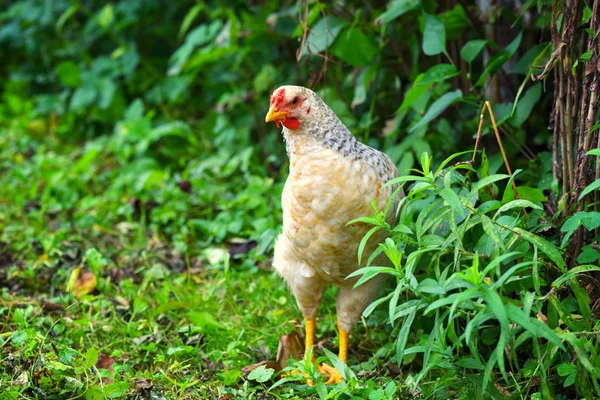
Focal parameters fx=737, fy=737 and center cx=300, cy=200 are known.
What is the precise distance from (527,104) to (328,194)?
102 cm

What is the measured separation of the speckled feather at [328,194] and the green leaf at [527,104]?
0.64 metres

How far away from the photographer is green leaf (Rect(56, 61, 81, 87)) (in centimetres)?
498

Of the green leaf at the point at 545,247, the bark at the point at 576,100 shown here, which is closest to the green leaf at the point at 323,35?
the bark at the point at 576,100

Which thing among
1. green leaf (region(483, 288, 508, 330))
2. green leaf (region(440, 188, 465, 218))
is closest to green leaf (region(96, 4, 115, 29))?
green leaf (region(440, 188, 465, 218))

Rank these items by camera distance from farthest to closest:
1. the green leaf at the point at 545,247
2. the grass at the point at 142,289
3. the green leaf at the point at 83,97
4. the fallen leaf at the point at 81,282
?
the green leaf at the point at 83,97 → the fallen leaf at the point at 81,282 → the grass at the point at 142,289 → the green leaf at the point at 545,247

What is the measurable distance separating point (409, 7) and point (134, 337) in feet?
5.42

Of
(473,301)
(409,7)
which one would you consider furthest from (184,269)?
(473,301)

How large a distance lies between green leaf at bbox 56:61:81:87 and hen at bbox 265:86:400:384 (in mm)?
2965

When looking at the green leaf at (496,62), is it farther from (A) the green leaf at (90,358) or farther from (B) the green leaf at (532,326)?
(A) the green leaf at (90,358)

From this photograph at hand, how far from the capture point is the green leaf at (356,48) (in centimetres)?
321

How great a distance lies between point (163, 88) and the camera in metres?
4.86

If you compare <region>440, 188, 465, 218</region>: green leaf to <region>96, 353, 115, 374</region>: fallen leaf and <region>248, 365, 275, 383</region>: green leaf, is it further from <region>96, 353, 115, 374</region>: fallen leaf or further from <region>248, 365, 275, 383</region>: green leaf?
<region>96, 353, 115, 374</region>: fallen leaf

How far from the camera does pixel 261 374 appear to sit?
8.05 ft

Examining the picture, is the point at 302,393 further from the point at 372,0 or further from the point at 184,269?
the point at 372,0
